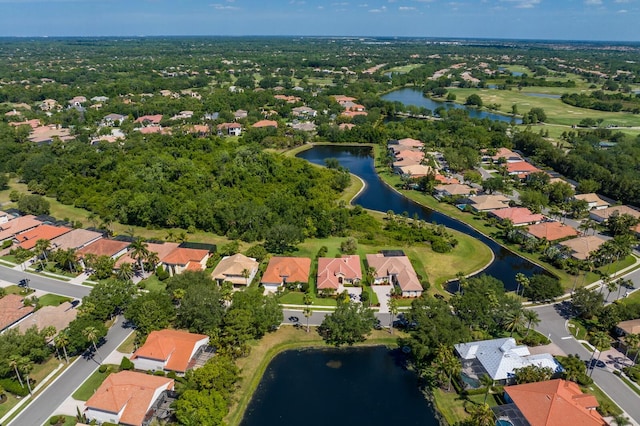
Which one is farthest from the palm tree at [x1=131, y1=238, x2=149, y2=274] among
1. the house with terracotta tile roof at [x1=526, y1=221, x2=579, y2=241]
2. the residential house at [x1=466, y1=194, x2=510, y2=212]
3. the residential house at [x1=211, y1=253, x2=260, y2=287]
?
the house with terracotta tile roof at [x1=526, y1=221, x2=579, y2=241]

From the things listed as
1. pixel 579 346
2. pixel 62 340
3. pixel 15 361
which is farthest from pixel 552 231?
pixel 15 361

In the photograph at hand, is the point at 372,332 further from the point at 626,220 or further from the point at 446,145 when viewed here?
the point at 446,145

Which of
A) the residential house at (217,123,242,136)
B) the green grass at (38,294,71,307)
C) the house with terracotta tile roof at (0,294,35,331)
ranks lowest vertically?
the green grass at (38,294,71,307)

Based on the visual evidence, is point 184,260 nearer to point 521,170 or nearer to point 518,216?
point 518,216

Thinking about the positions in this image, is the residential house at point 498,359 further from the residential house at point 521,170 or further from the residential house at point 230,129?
the residential house at point 230,129

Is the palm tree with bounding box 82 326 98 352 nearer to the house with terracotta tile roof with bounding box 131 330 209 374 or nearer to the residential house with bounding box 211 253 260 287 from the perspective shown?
the house with terracotta tile roof with bounding box 131 330 209 374

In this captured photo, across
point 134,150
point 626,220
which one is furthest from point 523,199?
point 134,150

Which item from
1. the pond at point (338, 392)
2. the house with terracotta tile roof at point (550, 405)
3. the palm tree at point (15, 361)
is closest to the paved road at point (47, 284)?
the palm tree at point (15, 361)
